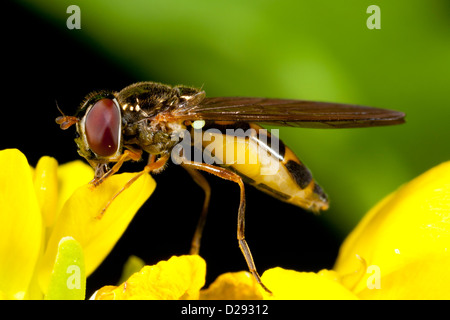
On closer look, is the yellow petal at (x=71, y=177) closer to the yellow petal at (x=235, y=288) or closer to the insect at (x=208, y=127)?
the insect at (x=208, y=127)

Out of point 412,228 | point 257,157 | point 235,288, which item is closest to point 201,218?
point 257,157

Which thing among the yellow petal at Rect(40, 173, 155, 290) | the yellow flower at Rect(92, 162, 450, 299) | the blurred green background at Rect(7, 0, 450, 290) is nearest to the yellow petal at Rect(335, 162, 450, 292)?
the yellow flower at Rect(92, 162, 450, 299)

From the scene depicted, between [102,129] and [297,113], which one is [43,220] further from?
[297,113]

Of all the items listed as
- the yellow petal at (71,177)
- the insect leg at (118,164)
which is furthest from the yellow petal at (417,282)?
the yellow petal at (71,177)

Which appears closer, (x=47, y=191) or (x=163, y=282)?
(x=163, y=282)
